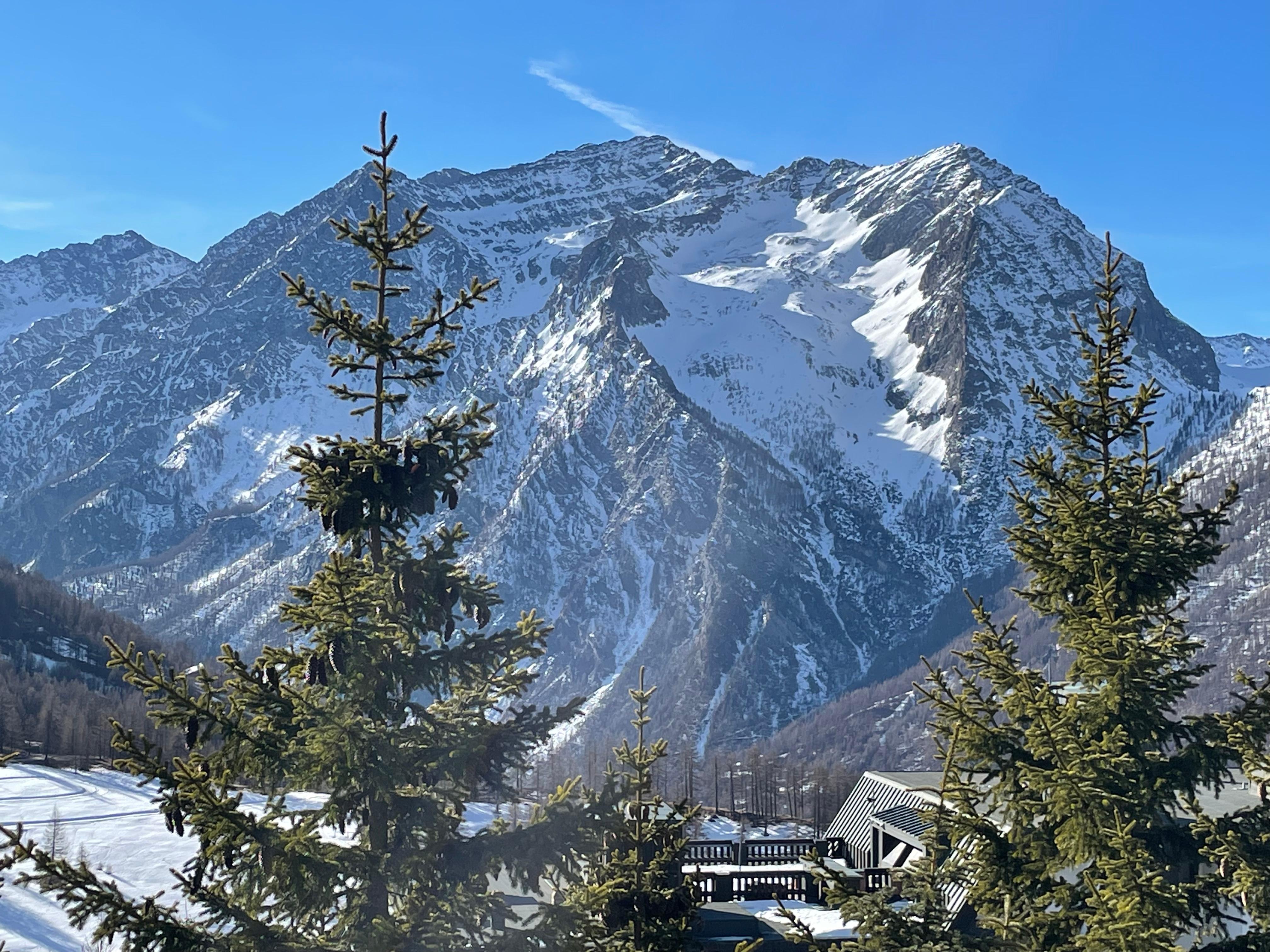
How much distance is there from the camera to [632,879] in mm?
17875

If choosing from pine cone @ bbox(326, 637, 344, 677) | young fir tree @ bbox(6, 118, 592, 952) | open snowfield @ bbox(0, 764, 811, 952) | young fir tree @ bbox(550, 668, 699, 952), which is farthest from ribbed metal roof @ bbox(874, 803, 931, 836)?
pine cone @ bbox(326, 637, 344, 677)

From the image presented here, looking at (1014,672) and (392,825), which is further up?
(1014,672)

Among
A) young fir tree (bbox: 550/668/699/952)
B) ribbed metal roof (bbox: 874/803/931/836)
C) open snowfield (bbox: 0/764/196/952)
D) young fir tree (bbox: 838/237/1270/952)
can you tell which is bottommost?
open snowfield (bbox: 0/764/196/952)

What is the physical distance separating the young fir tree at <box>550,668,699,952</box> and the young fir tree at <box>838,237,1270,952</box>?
3061mm

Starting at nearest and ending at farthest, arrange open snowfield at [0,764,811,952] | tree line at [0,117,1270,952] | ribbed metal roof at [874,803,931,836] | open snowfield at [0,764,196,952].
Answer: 1. tree line at [0,117,1270,952]
2. ribbed metal roof at [874,803,931,836]
3. open snowfield at [0,764,196,952]
4. open snowfield at [0,764,811,952]

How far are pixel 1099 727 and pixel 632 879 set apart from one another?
703 centimetres

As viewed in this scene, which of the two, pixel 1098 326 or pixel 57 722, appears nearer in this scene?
pixel 1098 326

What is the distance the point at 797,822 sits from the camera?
12825cm

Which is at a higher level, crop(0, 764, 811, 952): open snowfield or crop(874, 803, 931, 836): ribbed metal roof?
crop(874, 803, 931, 836): ribbed metal roof

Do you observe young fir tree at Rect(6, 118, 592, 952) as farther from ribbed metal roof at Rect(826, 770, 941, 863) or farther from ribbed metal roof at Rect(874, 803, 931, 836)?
ribbed metal roof at Rect(826, 770, 941, 863)

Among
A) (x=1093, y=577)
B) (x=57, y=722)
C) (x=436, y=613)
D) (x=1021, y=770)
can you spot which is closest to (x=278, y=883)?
(x=436, y=613)

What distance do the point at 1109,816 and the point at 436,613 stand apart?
30.6 feet

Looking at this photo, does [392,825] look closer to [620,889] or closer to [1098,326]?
[620,889]

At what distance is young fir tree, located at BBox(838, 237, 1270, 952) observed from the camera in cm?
1644
